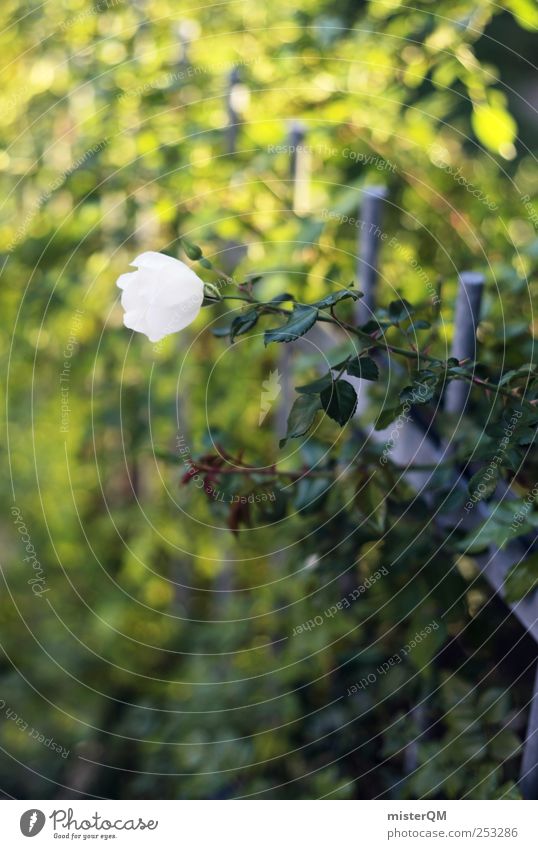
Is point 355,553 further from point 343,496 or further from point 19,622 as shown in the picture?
point 19,622

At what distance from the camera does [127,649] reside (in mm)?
1806

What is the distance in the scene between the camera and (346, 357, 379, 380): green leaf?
73 centimetres

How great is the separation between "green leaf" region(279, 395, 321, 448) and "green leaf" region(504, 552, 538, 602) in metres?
0.30

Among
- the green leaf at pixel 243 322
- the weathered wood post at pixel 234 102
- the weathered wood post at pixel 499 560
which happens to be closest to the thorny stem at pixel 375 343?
the green leaf at pixel 243 322

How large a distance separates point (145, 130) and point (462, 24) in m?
0.61

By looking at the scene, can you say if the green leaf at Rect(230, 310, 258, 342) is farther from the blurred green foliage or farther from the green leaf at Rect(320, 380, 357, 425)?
the blurred green foliage

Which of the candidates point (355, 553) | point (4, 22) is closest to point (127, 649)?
point (355, 553)

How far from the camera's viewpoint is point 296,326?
0.70 meters

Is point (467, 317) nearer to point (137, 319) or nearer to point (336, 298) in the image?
point (336, 298)

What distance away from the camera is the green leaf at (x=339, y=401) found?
0.72 metres

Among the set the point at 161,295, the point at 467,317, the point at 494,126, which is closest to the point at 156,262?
the point at 161,295

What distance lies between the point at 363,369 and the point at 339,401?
5 cm

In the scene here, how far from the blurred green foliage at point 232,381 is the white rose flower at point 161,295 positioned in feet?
1.06

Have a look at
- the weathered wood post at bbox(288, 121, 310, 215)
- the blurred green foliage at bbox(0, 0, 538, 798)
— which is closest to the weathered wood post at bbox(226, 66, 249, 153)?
the blurred green foliage at bbox(0, 0, 538, 798)
